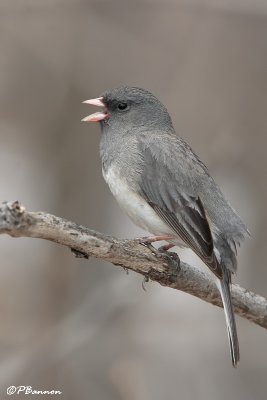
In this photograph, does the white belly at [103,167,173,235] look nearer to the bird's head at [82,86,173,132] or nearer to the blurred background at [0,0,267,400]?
the bird's head at [82,86,173,132]

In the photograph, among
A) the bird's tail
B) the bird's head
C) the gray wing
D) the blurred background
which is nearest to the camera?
the bird's tail

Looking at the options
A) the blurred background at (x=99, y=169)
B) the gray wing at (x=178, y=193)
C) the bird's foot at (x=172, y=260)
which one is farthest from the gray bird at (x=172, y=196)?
the blurred background at (x=99, y=169)

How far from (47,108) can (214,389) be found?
104 inches

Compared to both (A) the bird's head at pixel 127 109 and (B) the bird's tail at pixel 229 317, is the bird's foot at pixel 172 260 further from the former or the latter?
(A) the bird's head at pixel 127 109

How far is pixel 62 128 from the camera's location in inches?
236

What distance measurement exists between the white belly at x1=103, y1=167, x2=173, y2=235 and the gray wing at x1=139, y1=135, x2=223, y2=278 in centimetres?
3

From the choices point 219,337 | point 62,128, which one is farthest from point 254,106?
point 219,337

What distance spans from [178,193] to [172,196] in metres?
0.04

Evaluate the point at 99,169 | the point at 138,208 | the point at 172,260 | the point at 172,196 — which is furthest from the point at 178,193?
the point at 99,169

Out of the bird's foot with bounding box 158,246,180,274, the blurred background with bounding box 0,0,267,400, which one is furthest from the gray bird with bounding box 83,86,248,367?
the blurred background with bounding box 0,0,267,400

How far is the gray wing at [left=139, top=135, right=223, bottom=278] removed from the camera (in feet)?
12.1

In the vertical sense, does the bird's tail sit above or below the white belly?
below

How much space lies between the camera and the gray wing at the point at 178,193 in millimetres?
3693

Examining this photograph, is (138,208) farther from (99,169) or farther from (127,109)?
(99,169)
